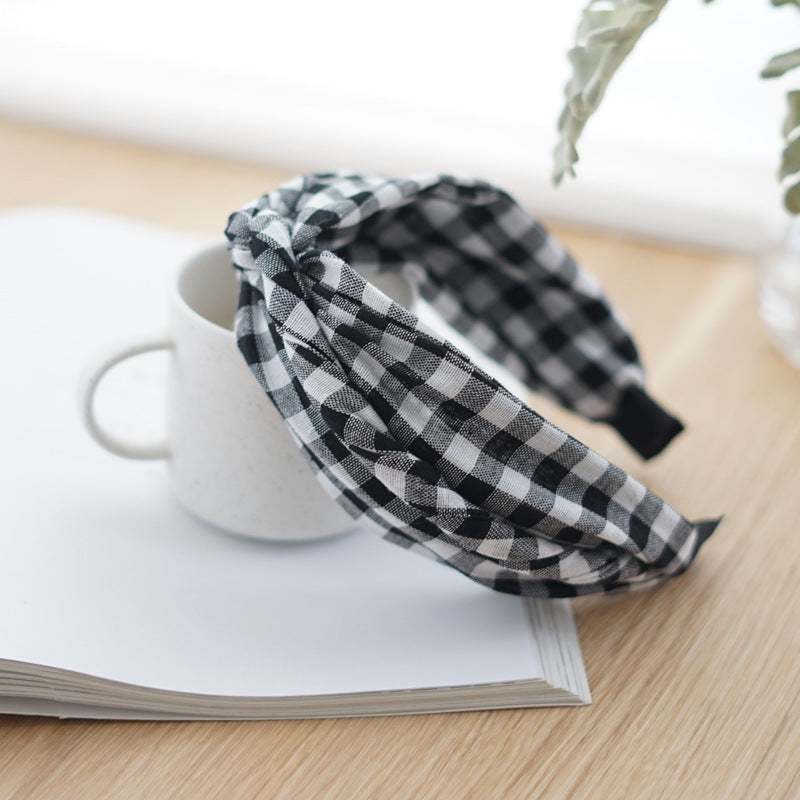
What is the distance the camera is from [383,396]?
378 millimetres

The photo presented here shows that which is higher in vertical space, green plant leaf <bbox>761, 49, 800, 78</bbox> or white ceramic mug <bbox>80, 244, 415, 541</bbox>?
green plant leaf <bbox>761, 49, 800, 78</bbox>

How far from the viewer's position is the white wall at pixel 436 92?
0.84 m

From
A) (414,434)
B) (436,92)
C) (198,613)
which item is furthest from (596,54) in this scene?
(436,92)

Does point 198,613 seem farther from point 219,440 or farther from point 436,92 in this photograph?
point 436,92

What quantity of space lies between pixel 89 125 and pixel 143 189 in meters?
0.13

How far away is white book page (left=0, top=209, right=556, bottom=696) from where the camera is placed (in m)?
0.39

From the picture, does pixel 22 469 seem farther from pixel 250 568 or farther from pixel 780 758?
pixel 780 758

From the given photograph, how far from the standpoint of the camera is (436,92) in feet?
2.95

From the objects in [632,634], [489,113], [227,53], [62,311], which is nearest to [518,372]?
[632,634]

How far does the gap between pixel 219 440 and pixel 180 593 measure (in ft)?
0.22

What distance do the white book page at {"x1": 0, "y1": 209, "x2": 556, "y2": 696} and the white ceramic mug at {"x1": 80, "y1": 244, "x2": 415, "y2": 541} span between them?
0.02 m

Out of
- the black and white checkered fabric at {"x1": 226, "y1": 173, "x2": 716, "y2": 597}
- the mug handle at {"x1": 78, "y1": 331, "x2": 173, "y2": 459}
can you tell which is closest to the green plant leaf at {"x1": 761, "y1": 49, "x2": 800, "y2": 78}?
the black and white checkered fabric at {"x1": 226, "y1": 173, "x2": 716, "y2": 597}

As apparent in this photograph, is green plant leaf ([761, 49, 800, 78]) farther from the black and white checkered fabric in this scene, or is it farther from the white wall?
the white wall

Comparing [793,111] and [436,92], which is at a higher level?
[793,111]
